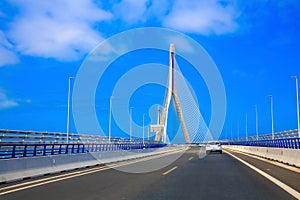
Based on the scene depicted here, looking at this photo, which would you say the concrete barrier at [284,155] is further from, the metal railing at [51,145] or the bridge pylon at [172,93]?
the bridge pylon at [172,93]

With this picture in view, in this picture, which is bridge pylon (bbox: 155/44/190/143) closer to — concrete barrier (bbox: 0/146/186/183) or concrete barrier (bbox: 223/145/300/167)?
concrete barrier (bbox: 223/145/300/167)

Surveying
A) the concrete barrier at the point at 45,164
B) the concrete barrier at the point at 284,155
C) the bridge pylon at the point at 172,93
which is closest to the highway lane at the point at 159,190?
the concrete barrier at the point at 45,164

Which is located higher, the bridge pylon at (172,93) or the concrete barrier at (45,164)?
the bridge pylon at (172,93)

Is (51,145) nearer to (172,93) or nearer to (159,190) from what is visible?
(159,190)

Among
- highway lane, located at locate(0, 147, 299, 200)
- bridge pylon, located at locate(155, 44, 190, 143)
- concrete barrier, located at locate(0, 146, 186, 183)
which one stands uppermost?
bridge pylon, located at locate(155, 44, 190, 143)

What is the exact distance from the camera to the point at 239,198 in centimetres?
965

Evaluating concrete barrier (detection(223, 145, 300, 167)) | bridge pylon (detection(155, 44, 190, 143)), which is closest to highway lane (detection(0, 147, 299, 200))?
concrete barrier (detection(223, 145, 300, 167))

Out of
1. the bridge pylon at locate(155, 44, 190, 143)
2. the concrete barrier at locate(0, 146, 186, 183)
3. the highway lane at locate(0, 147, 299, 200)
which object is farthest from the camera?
the bridge pylon at locate(155, 44, 190, 143)

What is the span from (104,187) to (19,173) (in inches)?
171

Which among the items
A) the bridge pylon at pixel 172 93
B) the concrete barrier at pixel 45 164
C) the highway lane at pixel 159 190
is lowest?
the highway lane at pixel 159 190

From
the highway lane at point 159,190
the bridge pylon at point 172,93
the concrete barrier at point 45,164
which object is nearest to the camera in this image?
the highway lane at point 159,190

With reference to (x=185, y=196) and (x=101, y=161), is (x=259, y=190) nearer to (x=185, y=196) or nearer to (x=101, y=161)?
(x=185, y=196)

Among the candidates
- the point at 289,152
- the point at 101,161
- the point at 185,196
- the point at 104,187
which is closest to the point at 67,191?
the point at 104,187

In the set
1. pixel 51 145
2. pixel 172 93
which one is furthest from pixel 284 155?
pixel 172 93
